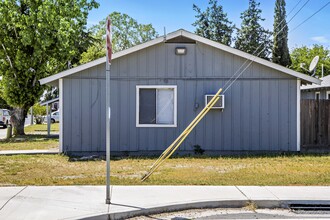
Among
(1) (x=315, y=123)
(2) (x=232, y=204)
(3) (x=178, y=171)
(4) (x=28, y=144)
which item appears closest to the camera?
(2) (x=232, y=204)

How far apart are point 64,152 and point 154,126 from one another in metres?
3.09

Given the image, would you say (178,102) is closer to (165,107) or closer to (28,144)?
(165,107)

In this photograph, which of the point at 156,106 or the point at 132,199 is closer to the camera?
the point at 132,199

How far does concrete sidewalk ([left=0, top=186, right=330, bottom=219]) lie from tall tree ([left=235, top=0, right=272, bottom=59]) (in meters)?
40.0

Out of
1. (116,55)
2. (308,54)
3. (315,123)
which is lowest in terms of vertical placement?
(315,123)

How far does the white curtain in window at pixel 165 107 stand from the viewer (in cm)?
1349

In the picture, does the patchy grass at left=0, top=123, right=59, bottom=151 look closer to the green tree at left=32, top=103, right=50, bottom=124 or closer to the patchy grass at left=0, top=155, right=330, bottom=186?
the patchy grass at left=0, top=155, right=330, bottom=186

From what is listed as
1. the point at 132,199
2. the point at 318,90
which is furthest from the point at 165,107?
the point at 318,90

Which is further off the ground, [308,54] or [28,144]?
[308,54]

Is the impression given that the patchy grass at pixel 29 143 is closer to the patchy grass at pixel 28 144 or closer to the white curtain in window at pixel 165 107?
the patchy grass at pixel 28 144

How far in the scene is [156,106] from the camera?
13.5 meters

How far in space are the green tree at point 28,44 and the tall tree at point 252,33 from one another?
27945mm

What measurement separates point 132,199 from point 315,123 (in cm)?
1086

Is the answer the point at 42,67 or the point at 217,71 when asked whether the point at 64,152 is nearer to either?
the point at 217,71
